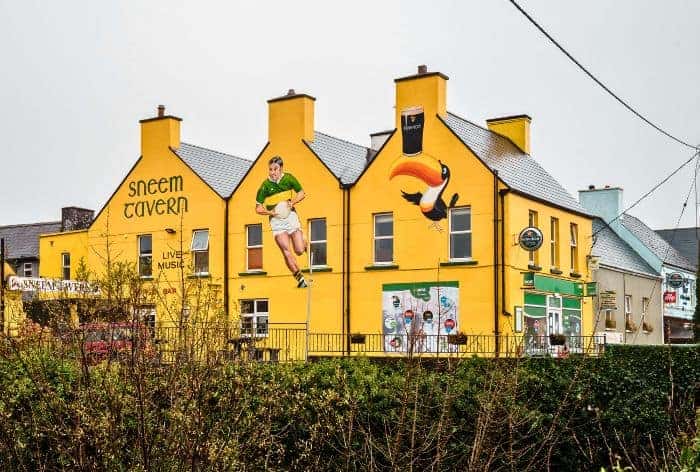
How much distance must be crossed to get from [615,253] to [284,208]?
1699 centimetres

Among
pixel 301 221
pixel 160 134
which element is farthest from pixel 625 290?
pixel 160 134

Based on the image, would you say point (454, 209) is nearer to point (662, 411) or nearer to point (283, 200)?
point (283, 200)

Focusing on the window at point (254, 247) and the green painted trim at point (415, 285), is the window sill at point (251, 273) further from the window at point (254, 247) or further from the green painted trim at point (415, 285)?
the green painted trim at point (415, 285)

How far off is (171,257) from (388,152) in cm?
927

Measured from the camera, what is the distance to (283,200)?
35.9m

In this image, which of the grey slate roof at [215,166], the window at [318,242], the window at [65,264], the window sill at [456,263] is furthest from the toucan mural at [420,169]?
the window at [65,264]

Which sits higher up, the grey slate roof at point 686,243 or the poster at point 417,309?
the grey slate roof at point 686,243

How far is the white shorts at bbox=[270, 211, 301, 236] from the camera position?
116ft

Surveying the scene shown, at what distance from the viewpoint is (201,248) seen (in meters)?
37.6

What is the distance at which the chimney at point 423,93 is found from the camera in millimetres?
32719

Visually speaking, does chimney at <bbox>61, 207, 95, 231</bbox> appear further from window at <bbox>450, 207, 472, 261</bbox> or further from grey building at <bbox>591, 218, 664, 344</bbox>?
window at <bbox>450, 207, 472, 261</bbox>

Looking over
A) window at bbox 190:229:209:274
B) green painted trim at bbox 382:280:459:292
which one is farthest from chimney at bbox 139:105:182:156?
green painted trim at bbox 382:280:459:292

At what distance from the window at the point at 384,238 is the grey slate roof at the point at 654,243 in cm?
1936

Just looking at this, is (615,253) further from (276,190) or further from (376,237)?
(276,190)
